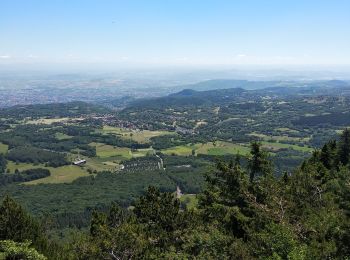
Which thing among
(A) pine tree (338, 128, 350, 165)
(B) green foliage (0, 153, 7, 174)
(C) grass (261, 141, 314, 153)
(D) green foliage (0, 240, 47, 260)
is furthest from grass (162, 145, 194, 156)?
(D) green foliage (0, 240, 47, 260)

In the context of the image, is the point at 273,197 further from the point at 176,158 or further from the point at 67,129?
the point at 67,129

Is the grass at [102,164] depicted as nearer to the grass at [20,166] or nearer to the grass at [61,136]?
the grass at [20,166]

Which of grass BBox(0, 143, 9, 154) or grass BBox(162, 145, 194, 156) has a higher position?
grass BBox(162, 145, 194, 156)

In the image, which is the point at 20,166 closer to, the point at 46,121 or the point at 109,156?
the point at 109,156

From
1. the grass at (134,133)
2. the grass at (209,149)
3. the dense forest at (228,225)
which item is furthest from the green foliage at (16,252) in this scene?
the grass at (134,133)

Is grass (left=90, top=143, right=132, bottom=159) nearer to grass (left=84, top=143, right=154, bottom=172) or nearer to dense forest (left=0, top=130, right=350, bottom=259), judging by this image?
grass (left=84, top=143, right=154, bottom=172)

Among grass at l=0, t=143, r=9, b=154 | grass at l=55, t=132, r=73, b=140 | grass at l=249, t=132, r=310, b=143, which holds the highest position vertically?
grass at l=249, t=132, r=310, b=143

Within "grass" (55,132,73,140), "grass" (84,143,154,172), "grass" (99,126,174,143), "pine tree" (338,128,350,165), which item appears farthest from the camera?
"grass" (55,132,73,140)
